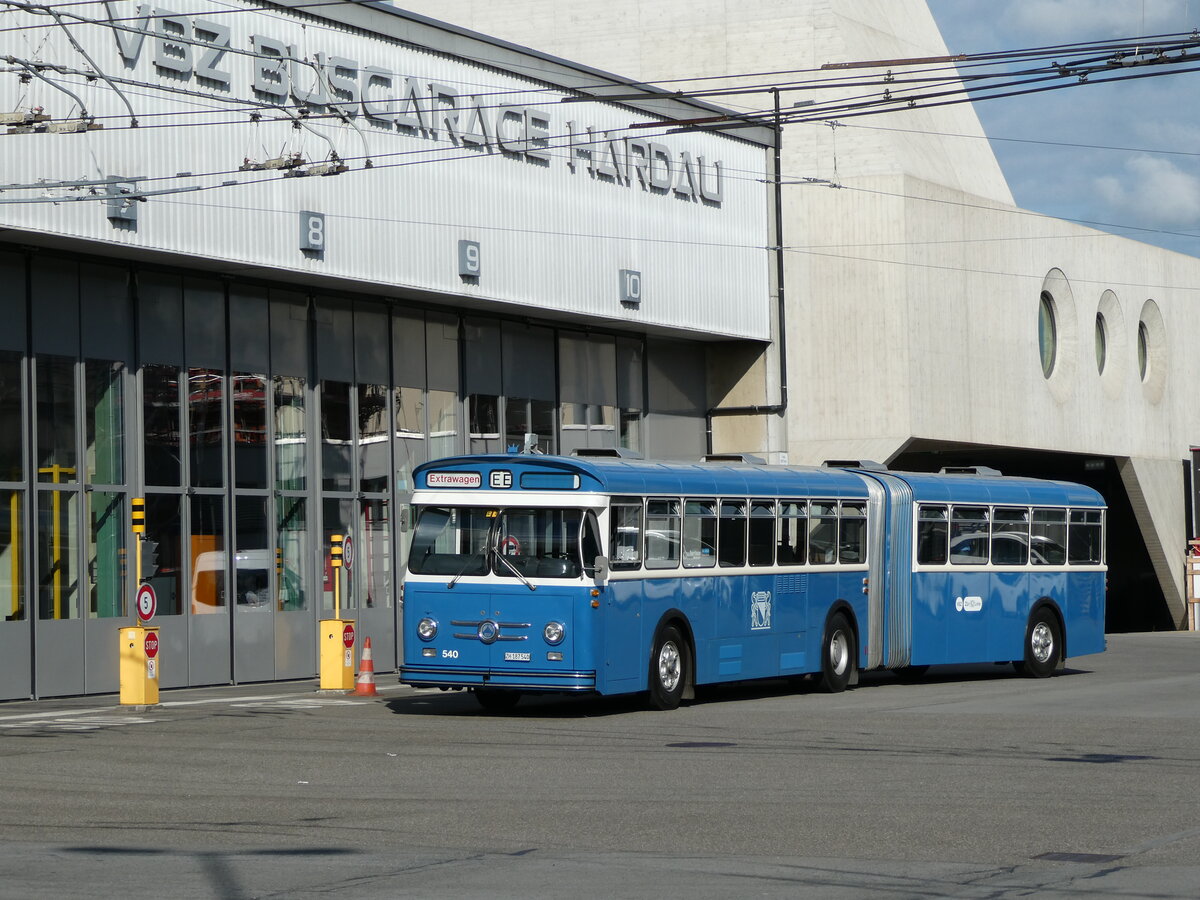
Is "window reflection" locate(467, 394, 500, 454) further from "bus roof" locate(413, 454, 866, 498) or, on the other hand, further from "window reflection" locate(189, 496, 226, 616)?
"bus roof" locate(413, 454, 866, 498)

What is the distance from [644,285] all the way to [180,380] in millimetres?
10506

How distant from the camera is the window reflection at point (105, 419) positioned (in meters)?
24.2

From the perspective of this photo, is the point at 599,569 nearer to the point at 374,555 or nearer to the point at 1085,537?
the point at 1085,537

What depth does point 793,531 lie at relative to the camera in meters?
22.4

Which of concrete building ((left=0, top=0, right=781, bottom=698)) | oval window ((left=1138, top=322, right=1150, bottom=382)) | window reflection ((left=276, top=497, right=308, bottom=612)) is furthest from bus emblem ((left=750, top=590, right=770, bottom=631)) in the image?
oval window ((left=1138, top=322, right=1150, bottom=382))

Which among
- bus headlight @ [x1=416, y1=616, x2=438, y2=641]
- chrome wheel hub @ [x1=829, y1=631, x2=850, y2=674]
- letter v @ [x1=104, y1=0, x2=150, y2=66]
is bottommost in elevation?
chrome wheel hub @ [x1=829, y1=631, x2=850, y2=674]

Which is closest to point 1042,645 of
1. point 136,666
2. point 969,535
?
point 969,535

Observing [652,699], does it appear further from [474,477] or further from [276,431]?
[276,431]

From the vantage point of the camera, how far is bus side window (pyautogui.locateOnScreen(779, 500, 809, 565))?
22.2 m

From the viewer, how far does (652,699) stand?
65.1 feet

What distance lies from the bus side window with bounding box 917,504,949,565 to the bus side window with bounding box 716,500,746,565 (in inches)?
160

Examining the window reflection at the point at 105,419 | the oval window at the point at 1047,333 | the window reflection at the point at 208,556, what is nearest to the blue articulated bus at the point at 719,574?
the window reflection at the point at 105,419

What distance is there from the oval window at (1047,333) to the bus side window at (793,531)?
25206mm

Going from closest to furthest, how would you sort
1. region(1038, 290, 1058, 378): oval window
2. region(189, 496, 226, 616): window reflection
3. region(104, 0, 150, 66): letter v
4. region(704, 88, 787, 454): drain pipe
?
1. region(104, 0, 150, 66): letter v
2. region(189, 496, 226, 616): window reflection
3. region(704, 88, 787, 454): drain pipe
4. region(1038, 290, 1058, 378): oval window
